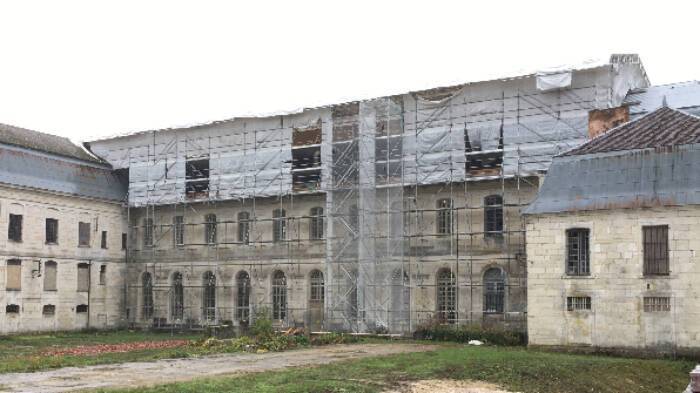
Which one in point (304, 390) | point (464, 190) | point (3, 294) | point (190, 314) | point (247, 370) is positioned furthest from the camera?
point (190, 314)

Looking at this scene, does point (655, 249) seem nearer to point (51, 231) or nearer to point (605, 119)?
point (605, 119)

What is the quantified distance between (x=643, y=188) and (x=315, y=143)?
17.7 m

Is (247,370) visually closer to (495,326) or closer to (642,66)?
(495,326)

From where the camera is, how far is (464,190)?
36188 mm

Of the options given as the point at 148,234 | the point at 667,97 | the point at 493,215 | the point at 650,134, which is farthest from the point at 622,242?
the point at 148,234

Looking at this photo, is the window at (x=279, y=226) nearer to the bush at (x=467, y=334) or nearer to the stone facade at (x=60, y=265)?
the bush at (x=467, y=334)

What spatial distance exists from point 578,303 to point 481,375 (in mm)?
9686

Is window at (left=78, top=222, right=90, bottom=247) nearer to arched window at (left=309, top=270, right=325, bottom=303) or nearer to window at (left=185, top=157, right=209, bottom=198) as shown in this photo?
window at (left=185, top=157, right=209, bottom=198)

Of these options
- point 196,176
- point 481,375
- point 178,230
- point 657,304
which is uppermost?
point 196,176

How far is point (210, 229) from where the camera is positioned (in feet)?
145

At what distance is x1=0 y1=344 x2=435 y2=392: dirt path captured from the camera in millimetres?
18328

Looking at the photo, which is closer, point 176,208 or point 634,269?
point 634,269

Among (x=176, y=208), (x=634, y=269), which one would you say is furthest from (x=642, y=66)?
(x=176, y=208)

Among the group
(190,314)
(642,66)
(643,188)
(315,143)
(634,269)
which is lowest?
(190,314)
